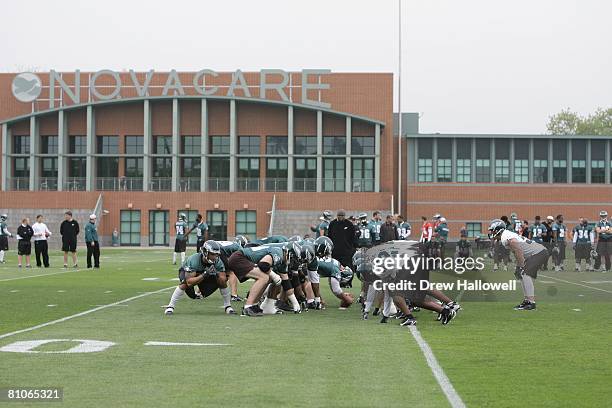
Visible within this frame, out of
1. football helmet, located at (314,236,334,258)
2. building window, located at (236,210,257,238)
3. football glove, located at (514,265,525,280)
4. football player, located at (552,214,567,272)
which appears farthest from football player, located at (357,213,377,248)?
building window, located at (236,210,257,238)

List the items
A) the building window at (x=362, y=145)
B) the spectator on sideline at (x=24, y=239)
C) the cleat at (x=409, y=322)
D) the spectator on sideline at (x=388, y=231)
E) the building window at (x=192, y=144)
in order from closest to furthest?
the cleat at (x=409, y=322) < the spectator on sideline at (x=388, y=231) < the spectator on sideline at (x=24, y=239) < the building window at (x=362, y=145) < the building window at (x=192, y=144)

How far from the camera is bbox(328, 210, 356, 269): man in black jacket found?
72.0 ft

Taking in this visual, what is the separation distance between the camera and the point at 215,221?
228ft

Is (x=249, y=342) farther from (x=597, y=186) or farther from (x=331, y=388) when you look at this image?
(x=597, y=186)

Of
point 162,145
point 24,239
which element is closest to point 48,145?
point 162,145

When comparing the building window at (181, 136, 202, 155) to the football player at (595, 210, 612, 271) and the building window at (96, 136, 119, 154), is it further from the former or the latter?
the football player at (595, 210, 612, 271)

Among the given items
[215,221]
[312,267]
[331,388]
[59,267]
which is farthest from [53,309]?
[215,221]

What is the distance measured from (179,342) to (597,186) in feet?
212

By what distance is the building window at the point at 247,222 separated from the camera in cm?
6950

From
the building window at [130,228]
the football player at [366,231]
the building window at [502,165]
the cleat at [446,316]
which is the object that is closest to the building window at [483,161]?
the building window at [502,165]

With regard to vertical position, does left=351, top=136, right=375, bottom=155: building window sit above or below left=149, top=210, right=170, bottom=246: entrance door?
above

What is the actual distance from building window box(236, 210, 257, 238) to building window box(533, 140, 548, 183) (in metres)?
21.7

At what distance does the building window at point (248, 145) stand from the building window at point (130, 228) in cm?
897

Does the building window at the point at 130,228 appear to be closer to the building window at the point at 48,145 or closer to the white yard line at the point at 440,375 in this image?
the building window at the point at 48,145
